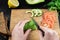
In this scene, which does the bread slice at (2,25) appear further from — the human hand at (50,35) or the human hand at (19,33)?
the human hand at (50,35)

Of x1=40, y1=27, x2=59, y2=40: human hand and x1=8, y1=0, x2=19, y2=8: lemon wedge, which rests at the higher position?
x1=8, y1=0, x2=19, y2=8: lemon wedge

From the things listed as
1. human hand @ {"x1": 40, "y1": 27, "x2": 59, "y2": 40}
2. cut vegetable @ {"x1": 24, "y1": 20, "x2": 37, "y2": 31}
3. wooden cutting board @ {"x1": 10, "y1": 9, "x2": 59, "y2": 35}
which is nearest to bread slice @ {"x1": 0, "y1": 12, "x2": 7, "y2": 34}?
wooden cutting board @ {"x1": 10, "y1": 9, "x2": 59, "y2": 35}

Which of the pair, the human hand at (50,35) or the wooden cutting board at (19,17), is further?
the wooden cutting board at (19,17)

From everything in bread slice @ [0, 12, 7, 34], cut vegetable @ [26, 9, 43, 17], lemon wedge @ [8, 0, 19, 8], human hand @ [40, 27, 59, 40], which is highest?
lemon wedge @ [8, 0, 19, 8]

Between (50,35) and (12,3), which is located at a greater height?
(12,3)

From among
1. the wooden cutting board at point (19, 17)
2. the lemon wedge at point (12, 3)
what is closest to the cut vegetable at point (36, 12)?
the wooden cutting board at point (19, 17)

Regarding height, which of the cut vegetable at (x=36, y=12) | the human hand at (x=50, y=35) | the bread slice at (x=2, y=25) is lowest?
the human hand at (x=50, y=35)

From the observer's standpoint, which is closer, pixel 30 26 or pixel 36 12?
pixel 30 26

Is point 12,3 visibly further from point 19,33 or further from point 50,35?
point 50,35

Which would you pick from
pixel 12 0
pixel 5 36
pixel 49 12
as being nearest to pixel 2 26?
pixel 5 36

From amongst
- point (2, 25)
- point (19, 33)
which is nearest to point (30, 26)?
point (19, 33)

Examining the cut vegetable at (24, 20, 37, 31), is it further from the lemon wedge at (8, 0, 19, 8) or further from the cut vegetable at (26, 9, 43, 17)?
the lemon wedge at (8, 0, 19, 8)

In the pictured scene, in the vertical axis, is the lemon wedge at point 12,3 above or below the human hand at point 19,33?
above
